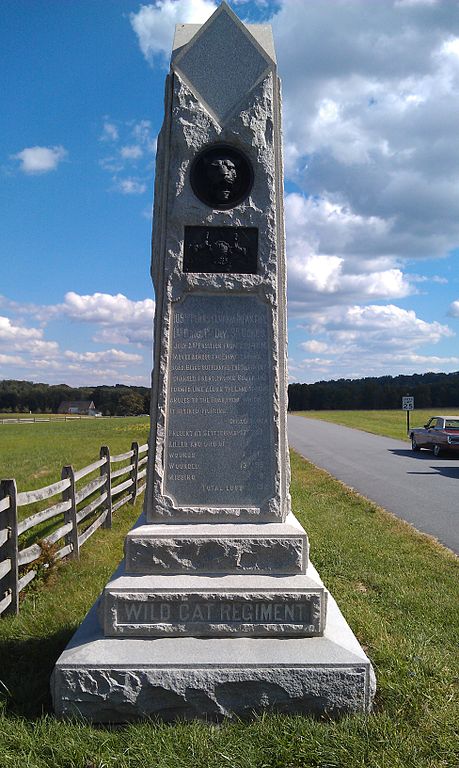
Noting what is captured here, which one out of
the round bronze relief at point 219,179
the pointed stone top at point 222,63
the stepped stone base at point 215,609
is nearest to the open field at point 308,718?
the stepped stone base at point 215,609

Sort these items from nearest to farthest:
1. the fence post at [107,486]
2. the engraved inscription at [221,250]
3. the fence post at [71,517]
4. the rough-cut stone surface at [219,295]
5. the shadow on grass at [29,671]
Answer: the shadow on grass at [29,671] → the rough-cut stone surface at [219,295] → the engraved inscription at [221,250] → the fence post at [71,517] → the fence post at [107,486]

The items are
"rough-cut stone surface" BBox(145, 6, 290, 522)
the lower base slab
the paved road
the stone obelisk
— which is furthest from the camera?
the paved road

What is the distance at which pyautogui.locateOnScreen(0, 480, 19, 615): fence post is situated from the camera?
5730mm

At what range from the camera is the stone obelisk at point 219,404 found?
3.78m

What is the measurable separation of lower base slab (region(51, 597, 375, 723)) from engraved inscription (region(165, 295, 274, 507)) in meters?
1.07

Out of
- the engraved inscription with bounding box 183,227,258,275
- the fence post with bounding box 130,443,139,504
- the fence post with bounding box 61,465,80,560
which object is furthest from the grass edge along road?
the fence post with bounding box 130,443,139,504

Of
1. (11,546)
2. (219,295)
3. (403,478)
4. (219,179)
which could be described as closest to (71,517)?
(11,546)

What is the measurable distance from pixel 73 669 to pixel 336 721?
1.59 meters

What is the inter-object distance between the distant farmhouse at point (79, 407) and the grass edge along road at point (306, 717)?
103 m

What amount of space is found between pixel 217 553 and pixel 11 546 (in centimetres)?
286

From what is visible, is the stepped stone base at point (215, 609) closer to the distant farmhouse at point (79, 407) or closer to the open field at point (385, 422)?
the open field at point (385, 422)

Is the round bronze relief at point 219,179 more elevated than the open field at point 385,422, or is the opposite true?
the round bronze relief at point 219,179

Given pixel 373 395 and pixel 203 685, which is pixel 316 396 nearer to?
pixel 373 395

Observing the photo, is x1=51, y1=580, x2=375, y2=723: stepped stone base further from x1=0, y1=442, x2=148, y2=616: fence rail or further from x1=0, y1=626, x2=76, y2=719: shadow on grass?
x1=0, y1=442, x2=148, y2=616: fence rail
